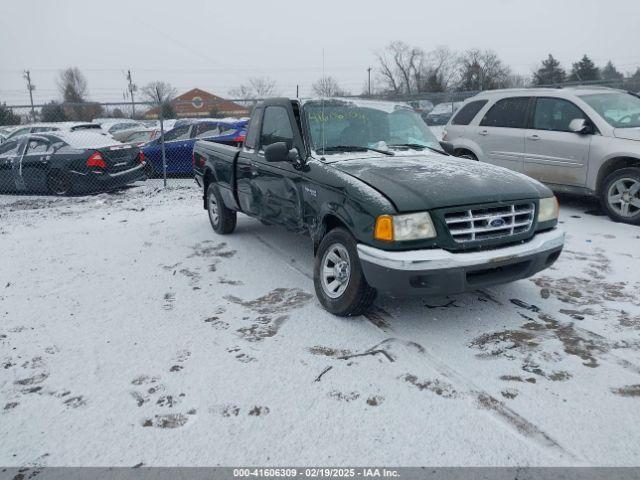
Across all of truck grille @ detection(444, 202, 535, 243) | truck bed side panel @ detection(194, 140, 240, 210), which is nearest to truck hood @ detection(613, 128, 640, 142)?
truck grille @ detection(444, 202, 535, 243)

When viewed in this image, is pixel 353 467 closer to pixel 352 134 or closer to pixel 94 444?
pixel 94 444

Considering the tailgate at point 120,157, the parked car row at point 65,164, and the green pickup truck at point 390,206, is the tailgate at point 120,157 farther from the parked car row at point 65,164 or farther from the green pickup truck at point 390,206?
the green pickup truck at point 390,206

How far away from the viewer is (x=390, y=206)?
355 cm

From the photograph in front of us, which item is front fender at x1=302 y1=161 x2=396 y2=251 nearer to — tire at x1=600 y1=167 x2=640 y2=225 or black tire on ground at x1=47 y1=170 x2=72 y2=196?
tire at x1=600 y1=167 x2=640 y2=225

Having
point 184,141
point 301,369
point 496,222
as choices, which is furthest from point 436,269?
point 184,141

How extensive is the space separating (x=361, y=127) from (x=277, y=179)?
99cm

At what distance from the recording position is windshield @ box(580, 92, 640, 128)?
701 cm

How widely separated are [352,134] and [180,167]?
8.60 meters

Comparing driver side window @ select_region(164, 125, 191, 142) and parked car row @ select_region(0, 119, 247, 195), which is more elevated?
driver side window @ select_region(164, 125, 191, 142)

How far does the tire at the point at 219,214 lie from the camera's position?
6.79 m

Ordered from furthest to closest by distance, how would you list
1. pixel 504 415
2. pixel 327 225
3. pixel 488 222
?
pixel 327 225
pixel 488 222
pixel 504 415

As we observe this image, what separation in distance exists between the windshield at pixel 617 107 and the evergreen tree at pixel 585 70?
149 feet

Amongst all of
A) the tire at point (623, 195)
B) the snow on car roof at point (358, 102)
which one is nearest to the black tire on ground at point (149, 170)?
the snow on car roof at point (358, 102)

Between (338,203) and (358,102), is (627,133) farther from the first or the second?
(338,203)
